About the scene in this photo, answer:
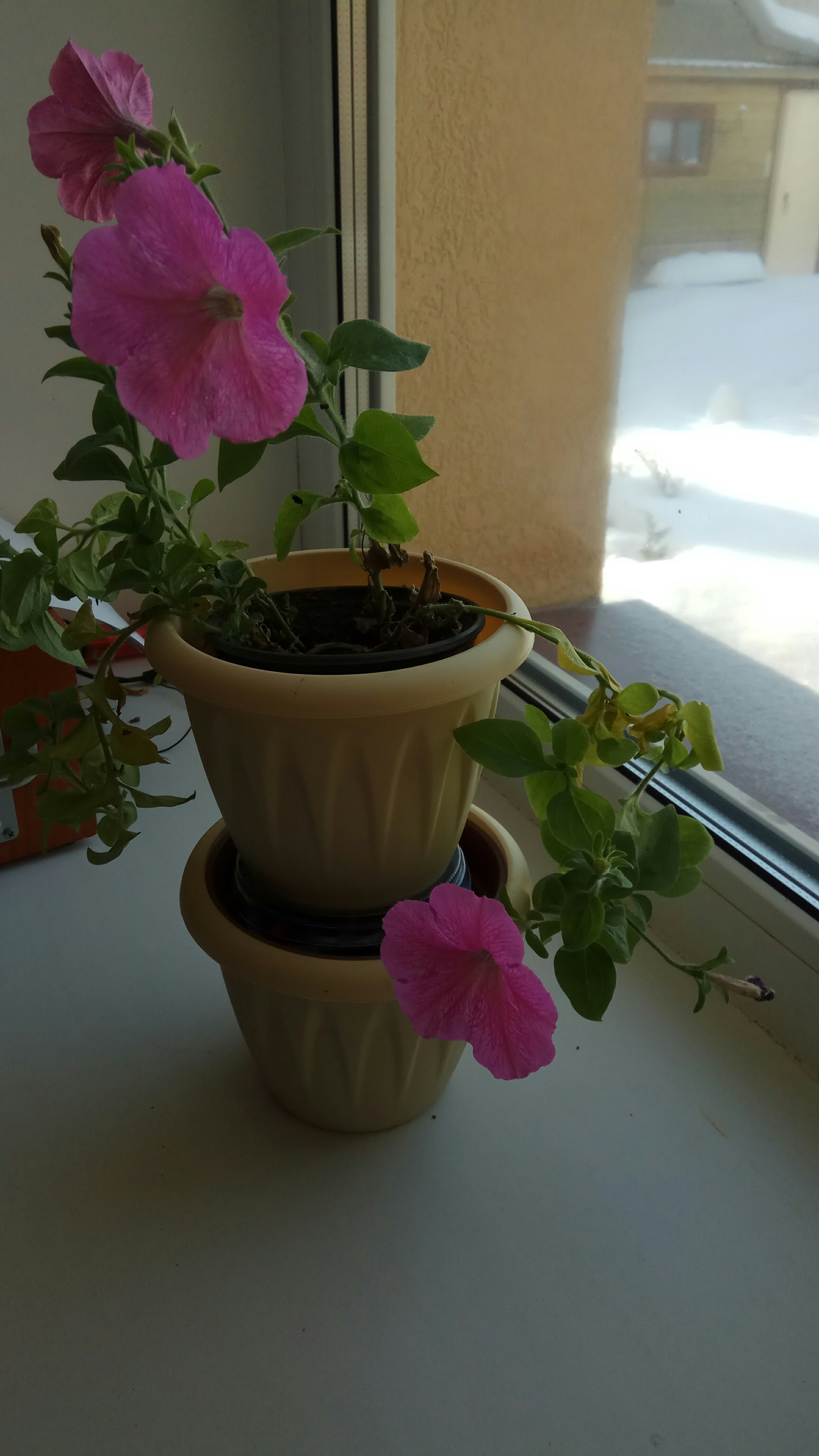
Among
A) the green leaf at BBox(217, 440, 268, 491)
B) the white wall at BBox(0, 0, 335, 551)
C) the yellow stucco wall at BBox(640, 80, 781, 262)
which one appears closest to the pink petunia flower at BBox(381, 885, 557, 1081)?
the green leaf at BBox(217, 440, 268, 491)

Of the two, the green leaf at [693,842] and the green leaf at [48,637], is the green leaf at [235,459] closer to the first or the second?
the green leaf at [48,637]

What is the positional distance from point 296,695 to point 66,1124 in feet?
1.19

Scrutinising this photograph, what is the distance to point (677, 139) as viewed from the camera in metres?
0.78

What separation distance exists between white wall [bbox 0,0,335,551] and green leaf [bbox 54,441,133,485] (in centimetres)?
64

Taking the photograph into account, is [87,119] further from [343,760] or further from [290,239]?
[343,760]

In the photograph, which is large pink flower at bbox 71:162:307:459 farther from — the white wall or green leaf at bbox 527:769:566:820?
the white wall

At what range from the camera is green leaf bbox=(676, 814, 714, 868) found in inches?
18.7

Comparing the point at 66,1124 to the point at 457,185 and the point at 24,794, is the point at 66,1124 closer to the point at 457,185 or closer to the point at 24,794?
the point at 24,794

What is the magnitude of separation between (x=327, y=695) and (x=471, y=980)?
147 millimetres

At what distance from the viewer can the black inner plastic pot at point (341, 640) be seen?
1.45 ft

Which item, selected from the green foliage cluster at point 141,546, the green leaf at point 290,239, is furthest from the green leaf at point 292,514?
the green leaf at point 290,239

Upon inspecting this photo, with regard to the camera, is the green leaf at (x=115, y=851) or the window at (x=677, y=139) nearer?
the green leaf at (x=115, y=851)

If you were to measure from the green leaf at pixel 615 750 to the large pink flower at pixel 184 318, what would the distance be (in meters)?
0.24

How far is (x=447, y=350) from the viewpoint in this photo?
40.9 inches
